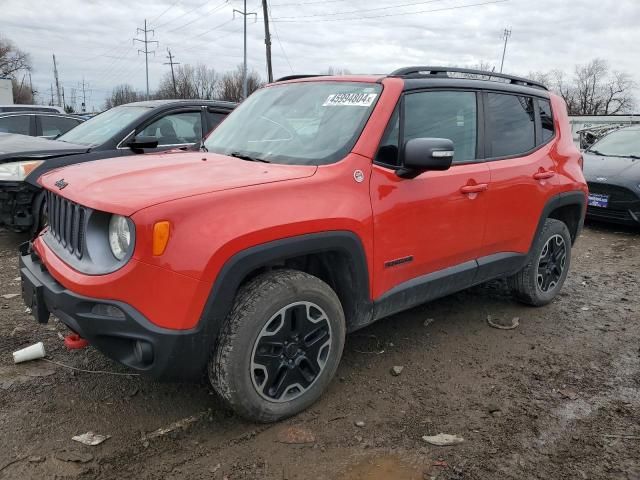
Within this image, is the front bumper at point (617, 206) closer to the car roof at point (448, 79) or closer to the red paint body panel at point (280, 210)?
the car roof at point (448, 79)

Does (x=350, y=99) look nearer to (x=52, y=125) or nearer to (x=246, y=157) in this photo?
(x=246, y=157)

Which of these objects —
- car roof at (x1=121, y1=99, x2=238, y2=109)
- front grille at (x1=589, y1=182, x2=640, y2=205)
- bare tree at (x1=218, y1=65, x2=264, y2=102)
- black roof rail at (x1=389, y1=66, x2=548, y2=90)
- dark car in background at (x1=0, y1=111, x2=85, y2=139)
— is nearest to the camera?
black roof rail at (x1=389, y1=66, x2=548, y2=90)

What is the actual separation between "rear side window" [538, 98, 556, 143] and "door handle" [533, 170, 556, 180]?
0.92 ft

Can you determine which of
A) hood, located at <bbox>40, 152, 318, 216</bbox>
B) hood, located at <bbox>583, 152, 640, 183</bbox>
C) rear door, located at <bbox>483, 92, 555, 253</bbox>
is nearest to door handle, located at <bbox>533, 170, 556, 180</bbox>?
rear door, located at <bbox>483, 92, 555, 253</bbox>

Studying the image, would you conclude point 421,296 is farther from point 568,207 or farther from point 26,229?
point 26,229

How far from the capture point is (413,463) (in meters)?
2.50

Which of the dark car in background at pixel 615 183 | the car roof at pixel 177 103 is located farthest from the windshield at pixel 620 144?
the car roof at pixel 177 103

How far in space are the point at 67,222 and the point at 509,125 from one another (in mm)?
3120

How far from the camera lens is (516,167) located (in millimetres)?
3852

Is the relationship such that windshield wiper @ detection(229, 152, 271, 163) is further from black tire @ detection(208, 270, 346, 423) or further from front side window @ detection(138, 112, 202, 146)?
front side window @ detection(138, 112, 202, 146)

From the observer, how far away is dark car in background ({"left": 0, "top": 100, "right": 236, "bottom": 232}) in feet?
17.3

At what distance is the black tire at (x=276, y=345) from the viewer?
97.4 inches

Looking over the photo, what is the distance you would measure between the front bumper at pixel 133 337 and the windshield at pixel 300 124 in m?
1.20

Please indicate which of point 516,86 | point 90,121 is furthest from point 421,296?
point 90,121
